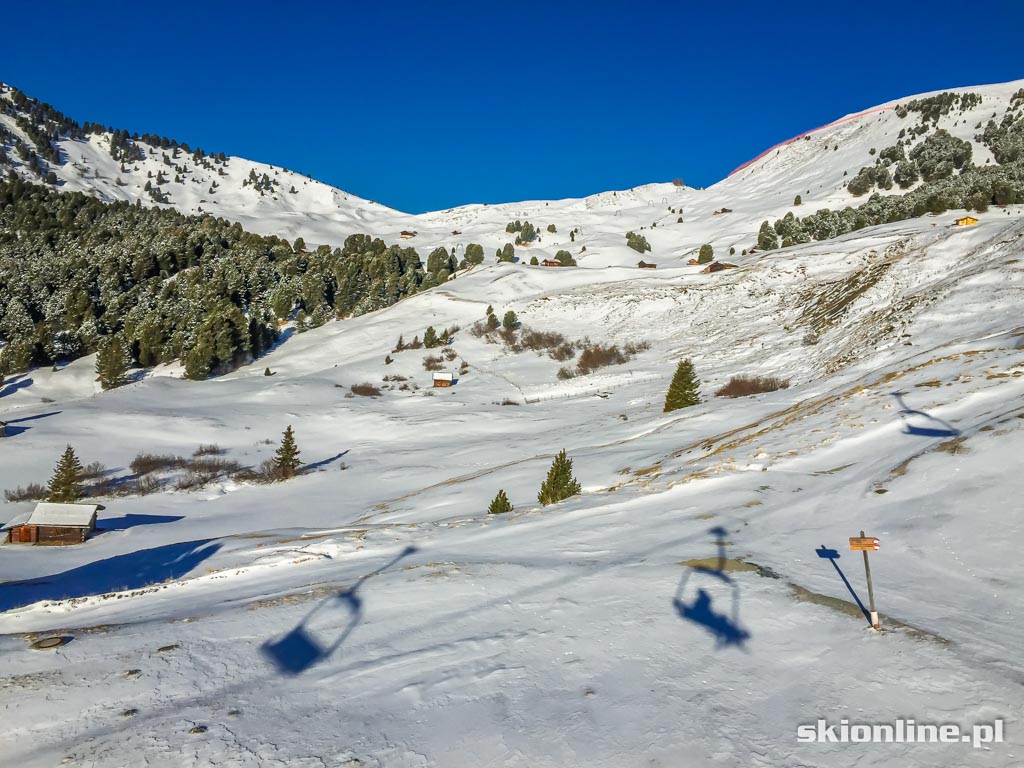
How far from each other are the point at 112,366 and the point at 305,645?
54.7 meters

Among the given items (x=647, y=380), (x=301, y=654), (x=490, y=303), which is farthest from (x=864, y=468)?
(x=490, y=303)

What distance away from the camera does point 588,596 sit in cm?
819

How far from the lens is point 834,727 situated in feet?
16.6

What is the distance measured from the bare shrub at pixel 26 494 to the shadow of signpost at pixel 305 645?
2417 cm

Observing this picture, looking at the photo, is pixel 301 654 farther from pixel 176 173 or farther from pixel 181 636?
pixel 176 173

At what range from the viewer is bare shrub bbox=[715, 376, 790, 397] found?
1224 inches

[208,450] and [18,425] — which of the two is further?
[18,425]

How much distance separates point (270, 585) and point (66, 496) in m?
18.6

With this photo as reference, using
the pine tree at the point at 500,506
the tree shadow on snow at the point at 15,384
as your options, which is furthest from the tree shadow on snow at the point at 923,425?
the tree shadow on snow at the point at 15,384

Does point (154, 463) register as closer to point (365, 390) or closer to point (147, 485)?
point (147, 485)

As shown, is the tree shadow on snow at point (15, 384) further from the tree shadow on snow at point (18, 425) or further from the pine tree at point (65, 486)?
the pine tree at point (65, 486)

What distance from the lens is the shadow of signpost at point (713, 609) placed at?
6805mm

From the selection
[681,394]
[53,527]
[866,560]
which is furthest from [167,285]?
[866,560]

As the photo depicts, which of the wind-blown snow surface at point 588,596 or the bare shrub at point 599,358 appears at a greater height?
the bare shrub at point 599,358
